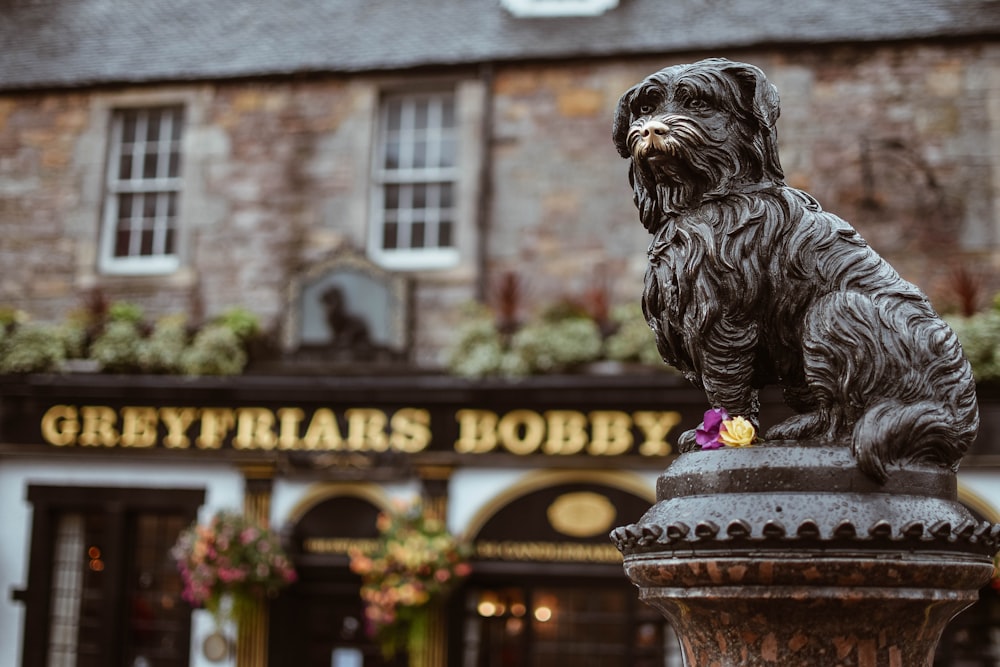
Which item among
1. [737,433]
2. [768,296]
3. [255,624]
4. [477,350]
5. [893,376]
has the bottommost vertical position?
[255,624]

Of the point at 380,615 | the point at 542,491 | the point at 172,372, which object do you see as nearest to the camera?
the point at 380,615

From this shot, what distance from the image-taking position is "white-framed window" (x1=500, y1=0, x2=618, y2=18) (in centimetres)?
1209

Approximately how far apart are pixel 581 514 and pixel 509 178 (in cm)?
333

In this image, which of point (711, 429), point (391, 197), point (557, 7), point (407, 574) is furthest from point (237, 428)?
point (711, 429)

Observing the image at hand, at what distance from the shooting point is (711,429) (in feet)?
10.5

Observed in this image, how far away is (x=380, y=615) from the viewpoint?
10281 mm

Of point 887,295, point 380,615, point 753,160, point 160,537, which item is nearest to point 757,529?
point 887,295

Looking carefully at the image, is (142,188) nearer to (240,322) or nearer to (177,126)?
(177,126)

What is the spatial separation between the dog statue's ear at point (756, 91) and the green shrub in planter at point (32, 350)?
9.90 m

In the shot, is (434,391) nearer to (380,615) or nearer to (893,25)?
(380,615)

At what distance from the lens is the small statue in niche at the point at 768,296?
3035 mm

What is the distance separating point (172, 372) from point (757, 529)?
9672 millimetres

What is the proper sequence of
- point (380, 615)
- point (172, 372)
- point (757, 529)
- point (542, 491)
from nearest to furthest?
1. point (757, 529)
2. point (380, 615)
3. point (542, 491)
4. point (172, 372)

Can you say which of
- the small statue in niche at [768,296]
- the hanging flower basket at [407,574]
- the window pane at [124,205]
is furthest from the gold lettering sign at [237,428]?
the small statue in niche at [768,296]
